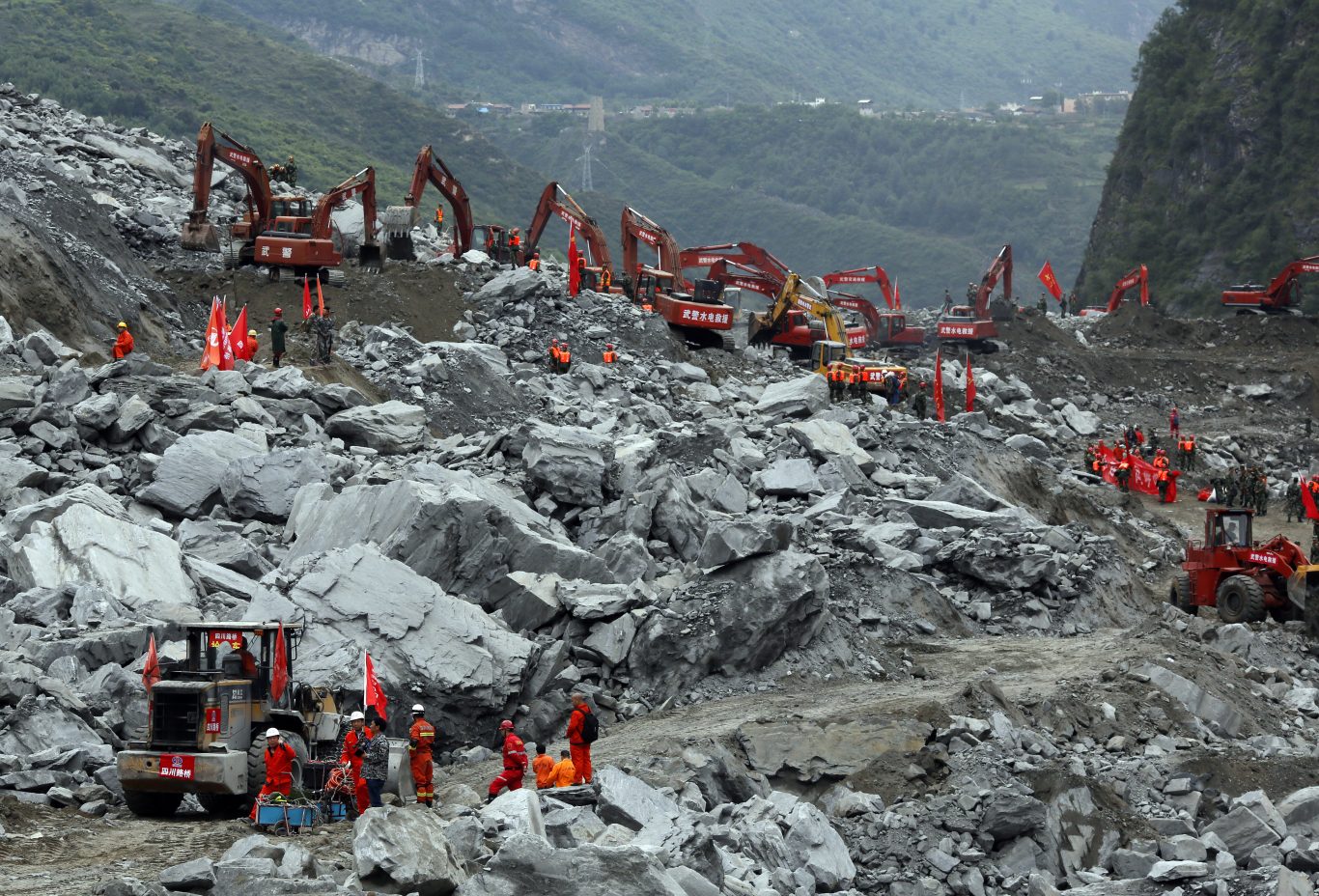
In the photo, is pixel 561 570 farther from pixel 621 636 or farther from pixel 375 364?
pixel 375 364

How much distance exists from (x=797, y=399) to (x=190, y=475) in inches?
465

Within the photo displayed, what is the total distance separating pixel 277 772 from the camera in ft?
36.8

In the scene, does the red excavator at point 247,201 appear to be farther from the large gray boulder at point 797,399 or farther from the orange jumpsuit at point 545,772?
the orange jumpsuit at point 545,772

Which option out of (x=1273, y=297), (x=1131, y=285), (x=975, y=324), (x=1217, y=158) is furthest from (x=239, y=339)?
(x=1217, y=158)

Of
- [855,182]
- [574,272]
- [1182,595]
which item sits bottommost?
[1182,595]

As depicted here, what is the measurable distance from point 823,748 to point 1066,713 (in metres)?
2.52

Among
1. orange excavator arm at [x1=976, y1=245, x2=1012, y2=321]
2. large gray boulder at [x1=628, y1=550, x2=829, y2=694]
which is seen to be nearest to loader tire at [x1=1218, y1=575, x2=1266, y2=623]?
large gray boulder at [x1=628, y1=550, x2=829, y2=694]

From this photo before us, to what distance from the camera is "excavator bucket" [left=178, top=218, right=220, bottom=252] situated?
34.1 m

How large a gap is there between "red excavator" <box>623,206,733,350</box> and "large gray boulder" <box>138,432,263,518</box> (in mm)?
16572

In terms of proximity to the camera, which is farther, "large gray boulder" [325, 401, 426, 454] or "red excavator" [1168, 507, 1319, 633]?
"large gray boulder" [325, 401, 426, 454]

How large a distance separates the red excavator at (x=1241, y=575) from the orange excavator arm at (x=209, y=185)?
19.8m

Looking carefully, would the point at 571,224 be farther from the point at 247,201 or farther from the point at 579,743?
the point at 579,743

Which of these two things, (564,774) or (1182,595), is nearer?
(564,774)

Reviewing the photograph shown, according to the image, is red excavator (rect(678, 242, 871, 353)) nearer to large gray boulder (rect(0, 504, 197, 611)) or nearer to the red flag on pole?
the red flag on pole
